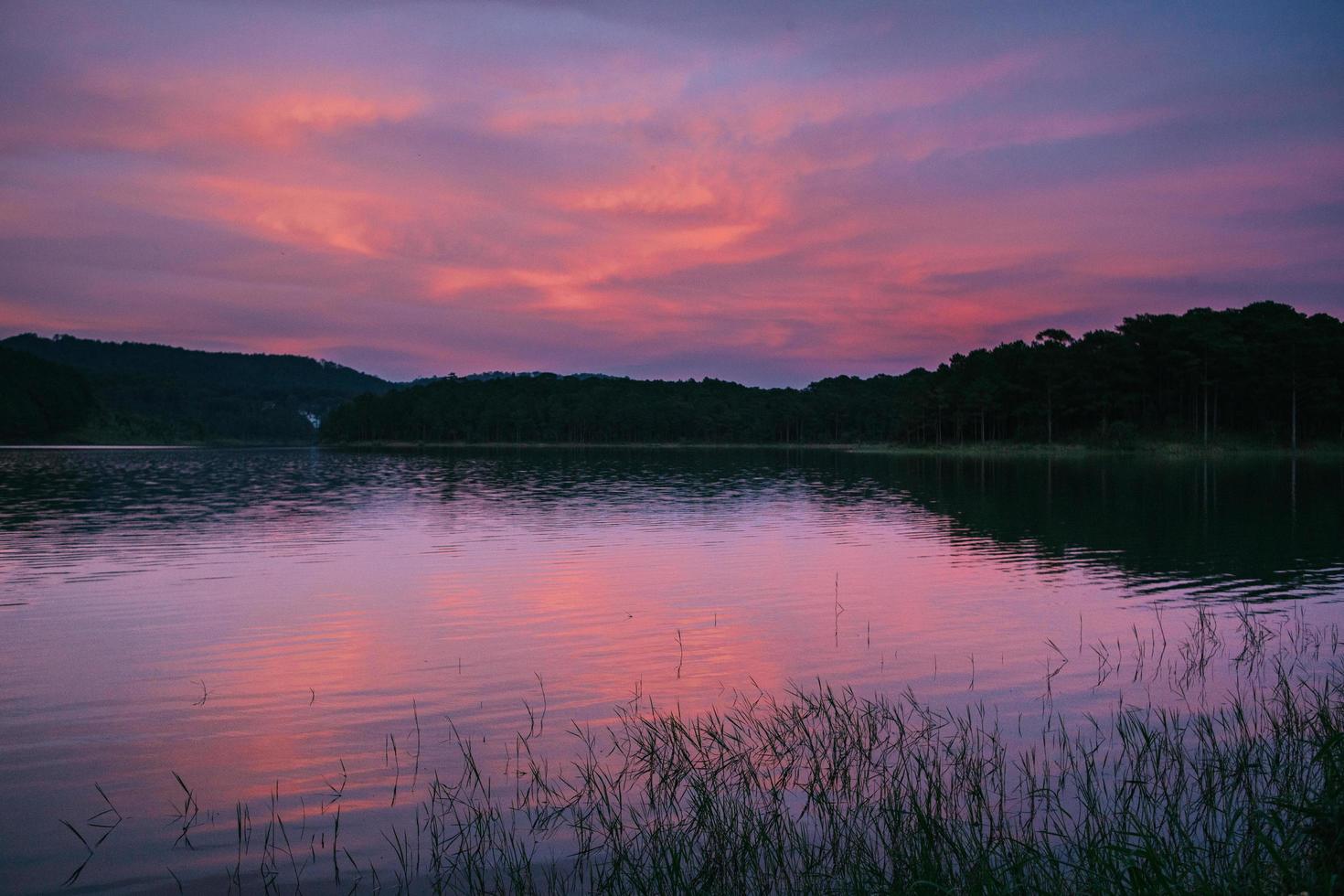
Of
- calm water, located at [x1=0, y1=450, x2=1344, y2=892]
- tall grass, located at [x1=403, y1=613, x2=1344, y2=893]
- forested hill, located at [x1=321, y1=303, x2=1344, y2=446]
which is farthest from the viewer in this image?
forested hill, located at [x1=321, y1=303, x2=1344, y2=446]

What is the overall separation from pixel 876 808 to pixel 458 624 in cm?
1126

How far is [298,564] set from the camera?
1036 inches

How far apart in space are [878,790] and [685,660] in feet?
20.7

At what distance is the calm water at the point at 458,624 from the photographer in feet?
32.0

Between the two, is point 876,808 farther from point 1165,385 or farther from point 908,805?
point 1165,385

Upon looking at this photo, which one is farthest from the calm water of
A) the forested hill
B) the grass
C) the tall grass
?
the forested hill

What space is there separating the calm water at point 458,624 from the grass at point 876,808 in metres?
0.55

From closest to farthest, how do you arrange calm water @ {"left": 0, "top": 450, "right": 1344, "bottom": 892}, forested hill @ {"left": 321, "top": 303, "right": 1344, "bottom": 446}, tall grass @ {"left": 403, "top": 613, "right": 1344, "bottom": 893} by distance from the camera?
tall grass @ {"left": 403, "top": 613, "right": 1344, "bottom": 893} → calm water @ {"left": 0, "top": 450, "right": 1344, "bottom": 892} → forested hill @ {"left": 321, "top": 303, "right": 1344, "bottom": 446}

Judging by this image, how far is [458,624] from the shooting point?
18.1m

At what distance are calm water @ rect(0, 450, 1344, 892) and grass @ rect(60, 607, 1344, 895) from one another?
1.79 ft

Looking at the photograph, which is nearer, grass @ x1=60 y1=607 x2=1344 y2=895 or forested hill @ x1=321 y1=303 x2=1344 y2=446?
grass @ x1=60 y1=607 x2=1344 y2=895

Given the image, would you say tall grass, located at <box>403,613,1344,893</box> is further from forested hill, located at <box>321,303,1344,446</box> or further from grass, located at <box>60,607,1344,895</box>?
forested hill, located at <box>321,303,1344,446</box>

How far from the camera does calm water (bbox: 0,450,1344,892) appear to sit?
976 cm

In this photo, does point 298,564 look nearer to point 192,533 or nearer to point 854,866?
point 192,533
